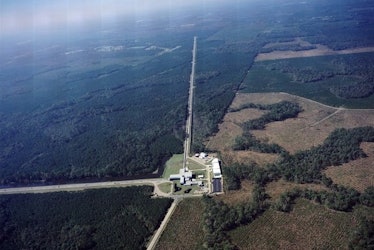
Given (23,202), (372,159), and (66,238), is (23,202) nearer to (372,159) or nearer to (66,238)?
(66,238)

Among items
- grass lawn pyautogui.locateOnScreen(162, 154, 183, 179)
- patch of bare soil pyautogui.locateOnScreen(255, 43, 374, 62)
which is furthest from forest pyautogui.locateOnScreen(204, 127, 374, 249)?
patch of bare soil pyautogui.locateOnScreen(255, 43, 374, 62)

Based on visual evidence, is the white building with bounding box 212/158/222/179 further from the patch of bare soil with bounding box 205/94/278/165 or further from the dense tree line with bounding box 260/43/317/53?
the dense tree line with bounding box 260/43/317/53

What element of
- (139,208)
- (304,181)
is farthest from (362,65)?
(139,208)

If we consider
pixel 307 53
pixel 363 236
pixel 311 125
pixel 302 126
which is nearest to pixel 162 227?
pixel 363 236

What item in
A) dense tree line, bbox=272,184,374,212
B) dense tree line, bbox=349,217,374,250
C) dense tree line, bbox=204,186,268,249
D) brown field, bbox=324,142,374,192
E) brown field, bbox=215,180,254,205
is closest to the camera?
dense tree line, bbox=349,217,374,250

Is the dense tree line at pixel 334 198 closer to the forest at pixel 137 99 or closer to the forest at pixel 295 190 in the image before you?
the forest at pixel 295 190

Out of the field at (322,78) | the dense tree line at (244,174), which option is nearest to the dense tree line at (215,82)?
the field at (322,78)
